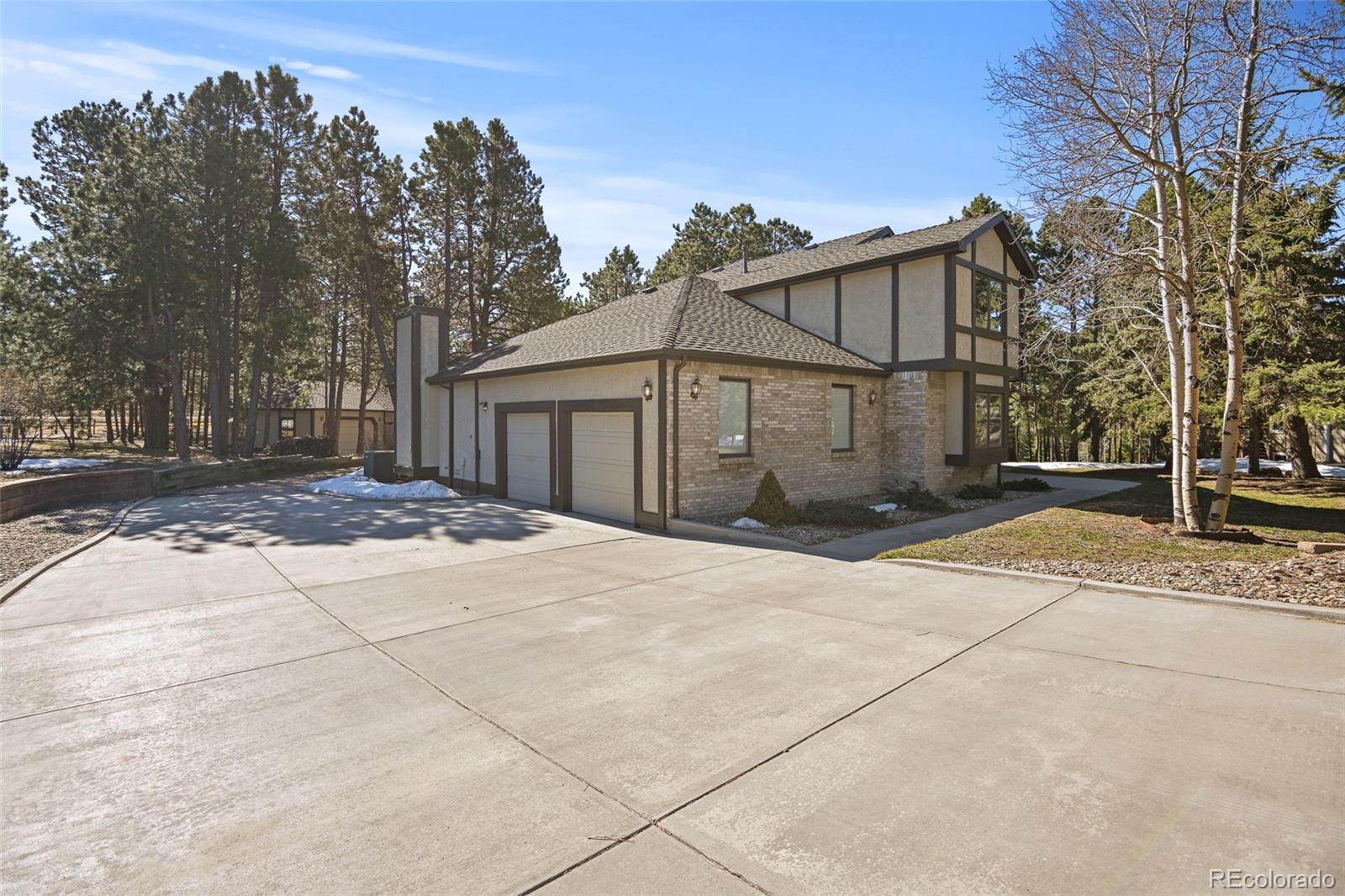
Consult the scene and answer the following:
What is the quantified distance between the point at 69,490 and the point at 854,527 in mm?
16862

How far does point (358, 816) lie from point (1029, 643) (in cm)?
504

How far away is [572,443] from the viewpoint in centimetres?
1394

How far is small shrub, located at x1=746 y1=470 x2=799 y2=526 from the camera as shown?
11.6 meters

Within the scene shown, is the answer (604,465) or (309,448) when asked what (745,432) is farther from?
(309,448)

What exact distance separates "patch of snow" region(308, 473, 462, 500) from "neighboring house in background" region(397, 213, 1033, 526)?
3.65ft

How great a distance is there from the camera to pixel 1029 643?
543cm

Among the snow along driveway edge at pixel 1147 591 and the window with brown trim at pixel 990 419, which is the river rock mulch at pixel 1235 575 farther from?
the window with brown trim at pixel 990 419

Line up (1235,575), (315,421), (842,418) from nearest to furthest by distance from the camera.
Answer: (1235,575) → (842,418) → (315,421)

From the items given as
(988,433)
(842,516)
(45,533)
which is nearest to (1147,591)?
(842,516)

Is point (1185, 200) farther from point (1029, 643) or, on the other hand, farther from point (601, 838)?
point (601, 838)

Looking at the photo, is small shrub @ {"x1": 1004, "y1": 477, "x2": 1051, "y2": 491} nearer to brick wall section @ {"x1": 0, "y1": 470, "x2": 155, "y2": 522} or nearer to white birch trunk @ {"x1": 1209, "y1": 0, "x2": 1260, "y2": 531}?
white birch trunk @ {"x1": 1209, "y1": 0, "x2": 1260, "y2": 531}

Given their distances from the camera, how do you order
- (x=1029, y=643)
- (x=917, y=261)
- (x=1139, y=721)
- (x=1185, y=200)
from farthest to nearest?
(x=917, y=261)
(x=1185, y=200)
(x=1029, y=643)
(x=1139, y=721)

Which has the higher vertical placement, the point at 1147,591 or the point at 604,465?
the point at 604,465

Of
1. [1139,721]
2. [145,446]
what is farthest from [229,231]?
[1139,721]
